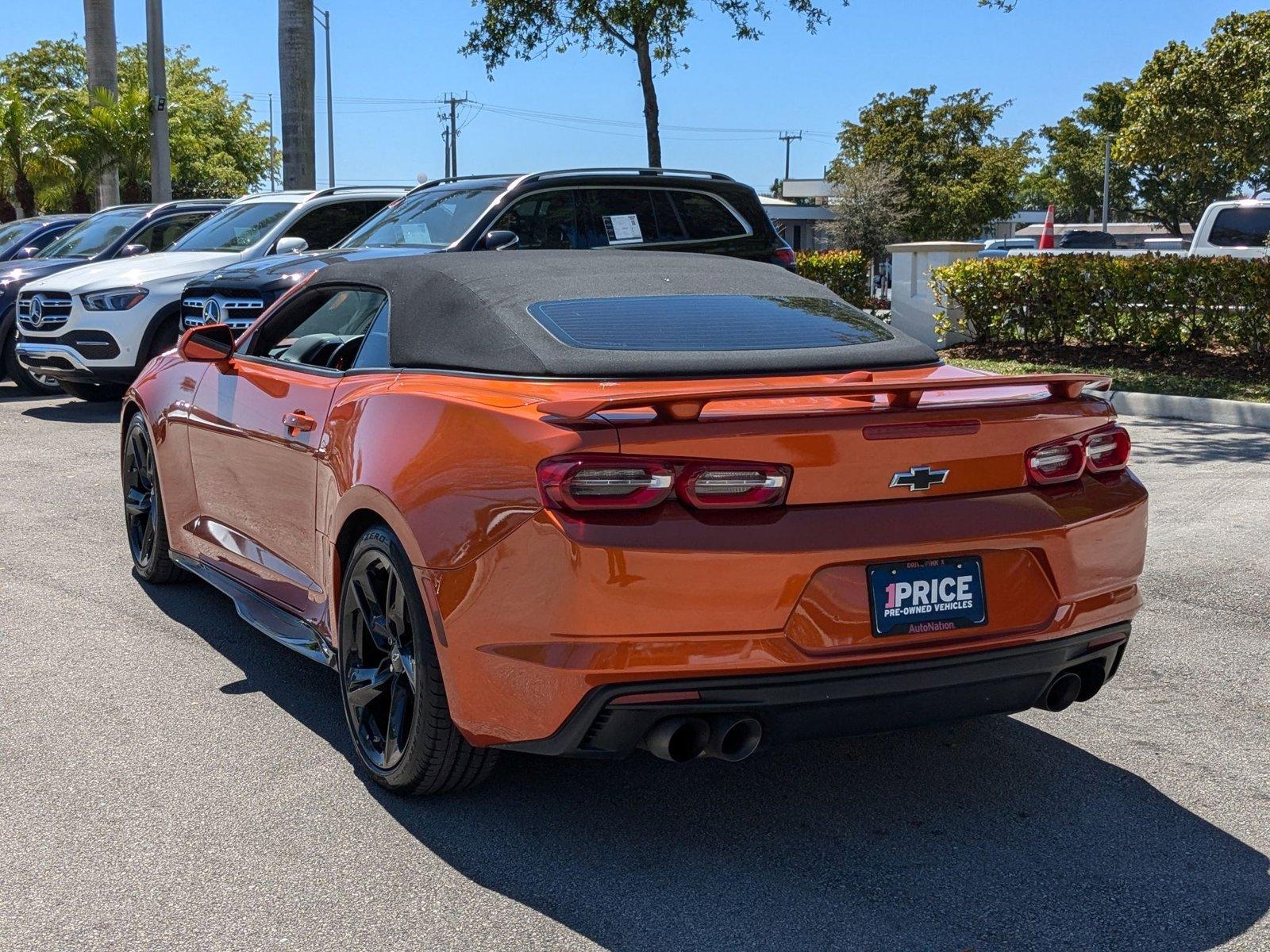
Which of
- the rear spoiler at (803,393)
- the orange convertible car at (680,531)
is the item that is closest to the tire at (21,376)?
the orange convertible car at (680,531)

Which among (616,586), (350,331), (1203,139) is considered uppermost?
(1203,139)

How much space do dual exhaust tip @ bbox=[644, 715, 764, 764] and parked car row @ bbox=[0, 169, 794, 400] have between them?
21.1 ft

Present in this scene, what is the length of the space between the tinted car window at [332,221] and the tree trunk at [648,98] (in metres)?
8.34

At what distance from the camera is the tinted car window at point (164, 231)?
618 inches

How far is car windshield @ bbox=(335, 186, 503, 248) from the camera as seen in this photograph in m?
10.3

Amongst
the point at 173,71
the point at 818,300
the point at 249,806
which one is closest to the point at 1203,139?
the point at 818,300

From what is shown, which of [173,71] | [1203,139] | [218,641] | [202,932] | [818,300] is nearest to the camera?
[202,932]

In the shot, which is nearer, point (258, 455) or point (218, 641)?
point (258, 455)

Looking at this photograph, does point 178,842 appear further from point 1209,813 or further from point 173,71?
point 173,71

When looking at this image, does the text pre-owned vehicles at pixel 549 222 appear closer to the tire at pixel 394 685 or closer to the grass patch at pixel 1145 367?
the grass patch at pixel 1145 367

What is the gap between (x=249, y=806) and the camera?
3.93 metres

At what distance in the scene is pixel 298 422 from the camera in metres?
4.61

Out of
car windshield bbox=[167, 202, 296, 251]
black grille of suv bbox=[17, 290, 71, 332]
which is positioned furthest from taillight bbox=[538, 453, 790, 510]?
car windshield bbox=[167, 202, 296, 251]

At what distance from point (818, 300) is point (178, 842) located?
2636 mm
